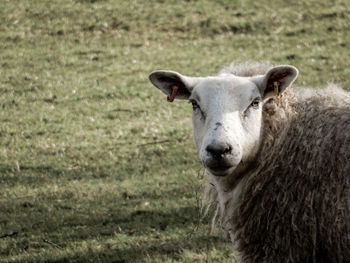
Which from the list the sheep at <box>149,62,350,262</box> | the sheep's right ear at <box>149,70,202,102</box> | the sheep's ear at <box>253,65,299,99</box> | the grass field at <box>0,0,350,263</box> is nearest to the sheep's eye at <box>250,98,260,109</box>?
the sheep at <box>149,62,350,262</box>

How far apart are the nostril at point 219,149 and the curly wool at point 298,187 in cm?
67

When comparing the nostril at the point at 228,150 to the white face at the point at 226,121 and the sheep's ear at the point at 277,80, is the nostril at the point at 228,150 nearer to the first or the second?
the white face at the point at 226,121

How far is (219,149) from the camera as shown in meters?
4.98

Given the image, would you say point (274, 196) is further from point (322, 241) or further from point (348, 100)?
point (348, 100)

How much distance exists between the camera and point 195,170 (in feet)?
36.1

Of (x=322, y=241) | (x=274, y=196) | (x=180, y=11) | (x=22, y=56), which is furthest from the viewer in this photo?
(x=180, y=11)

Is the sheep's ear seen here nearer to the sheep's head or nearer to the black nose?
the sheep's head

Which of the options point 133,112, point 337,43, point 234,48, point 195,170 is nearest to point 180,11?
point 234,48

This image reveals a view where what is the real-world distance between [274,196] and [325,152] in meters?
0.59

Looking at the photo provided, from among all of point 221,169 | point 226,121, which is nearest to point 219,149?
point 221,169

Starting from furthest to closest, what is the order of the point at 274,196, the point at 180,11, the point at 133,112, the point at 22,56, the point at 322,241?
the point at 180,11 → the point at 22,56 → the point at 133,112 → the point at 274,196 → the point at 322,241

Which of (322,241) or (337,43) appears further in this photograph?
(337,43)

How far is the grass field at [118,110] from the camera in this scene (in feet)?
27.9

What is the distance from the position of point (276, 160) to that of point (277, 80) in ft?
2.46
